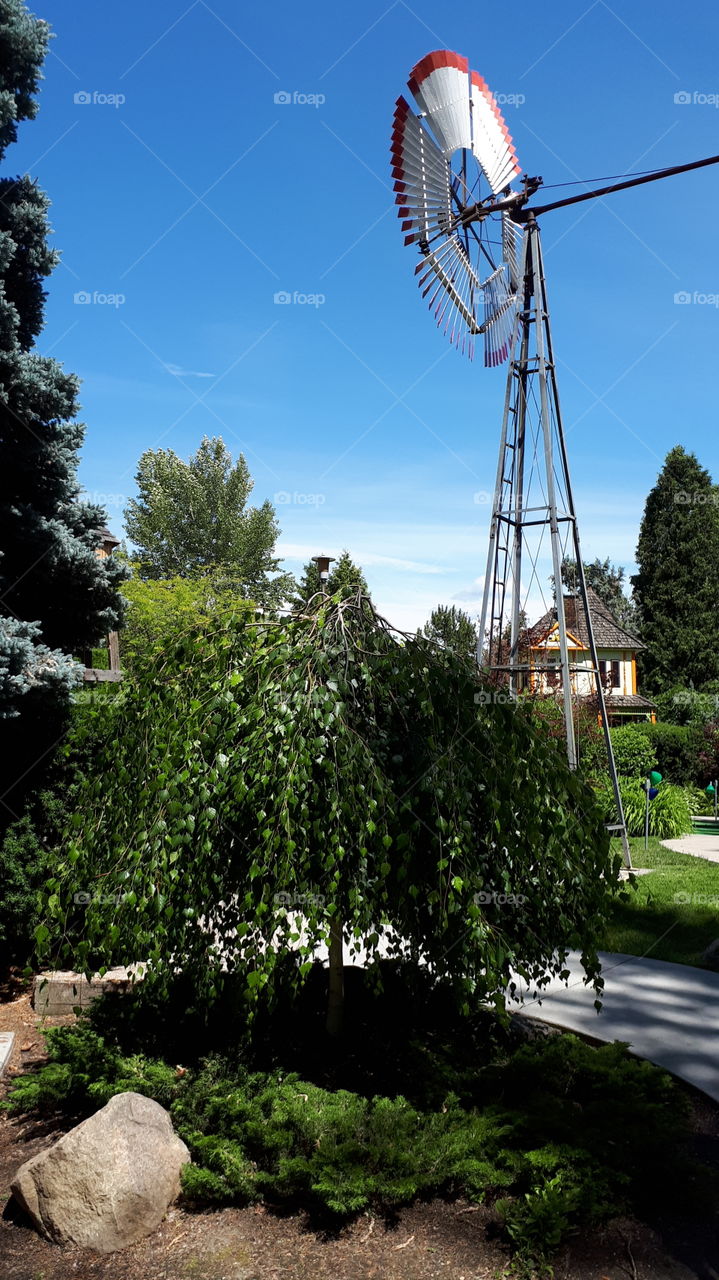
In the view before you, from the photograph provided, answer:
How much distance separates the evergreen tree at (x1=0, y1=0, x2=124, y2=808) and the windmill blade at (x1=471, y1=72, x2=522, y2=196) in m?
4.29

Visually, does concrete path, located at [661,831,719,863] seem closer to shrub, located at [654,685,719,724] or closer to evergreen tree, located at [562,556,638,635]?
shrub, located at [654,685,719,724]

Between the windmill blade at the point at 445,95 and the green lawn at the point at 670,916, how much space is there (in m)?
6.89

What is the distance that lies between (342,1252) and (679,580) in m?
27.9

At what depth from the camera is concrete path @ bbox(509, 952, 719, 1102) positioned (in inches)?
171

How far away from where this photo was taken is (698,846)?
11.8 m

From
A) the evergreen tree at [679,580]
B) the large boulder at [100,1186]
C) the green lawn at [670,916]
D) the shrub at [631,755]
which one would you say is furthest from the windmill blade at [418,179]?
the evergreen tree at [679,580]

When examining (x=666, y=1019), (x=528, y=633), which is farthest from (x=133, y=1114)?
(x=528, y=633)

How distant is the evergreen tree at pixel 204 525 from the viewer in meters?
36.9

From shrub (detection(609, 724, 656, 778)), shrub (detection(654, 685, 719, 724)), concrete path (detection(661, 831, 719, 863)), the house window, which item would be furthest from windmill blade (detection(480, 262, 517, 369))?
the house window

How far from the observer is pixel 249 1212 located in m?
3.10

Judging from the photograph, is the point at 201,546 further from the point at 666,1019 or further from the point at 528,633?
the point at 666,1019
